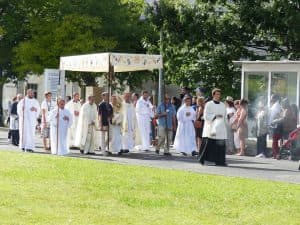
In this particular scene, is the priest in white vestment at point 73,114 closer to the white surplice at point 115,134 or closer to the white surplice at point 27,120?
the white surplice at point 27,120

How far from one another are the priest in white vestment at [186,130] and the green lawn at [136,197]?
690 centimetres

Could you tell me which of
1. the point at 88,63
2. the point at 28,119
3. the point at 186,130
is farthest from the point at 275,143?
the point at 28,119

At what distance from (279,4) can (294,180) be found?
1824 cm

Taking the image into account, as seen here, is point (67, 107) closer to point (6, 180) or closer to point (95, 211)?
point (6, 180)

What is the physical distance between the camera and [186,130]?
2694cm

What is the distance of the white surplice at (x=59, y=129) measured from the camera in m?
26.1

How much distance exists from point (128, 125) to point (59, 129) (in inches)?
98.1

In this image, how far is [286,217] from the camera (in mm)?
12664

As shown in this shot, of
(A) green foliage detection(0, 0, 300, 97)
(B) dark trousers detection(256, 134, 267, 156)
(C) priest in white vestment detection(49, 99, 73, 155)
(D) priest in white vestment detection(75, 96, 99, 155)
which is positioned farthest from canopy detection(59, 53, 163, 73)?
(A) green foliage detection(0, 0, 300, 97)

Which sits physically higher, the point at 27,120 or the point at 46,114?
the point at 46,114

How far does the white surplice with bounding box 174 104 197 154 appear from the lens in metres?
26.8

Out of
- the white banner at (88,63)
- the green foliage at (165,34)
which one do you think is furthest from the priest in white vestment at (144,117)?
the green foliage at (165,34)

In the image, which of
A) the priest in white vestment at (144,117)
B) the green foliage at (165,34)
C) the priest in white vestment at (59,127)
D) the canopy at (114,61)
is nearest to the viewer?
the canopy at (114,61)

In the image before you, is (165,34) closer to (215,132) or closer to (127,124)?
(127,124)
